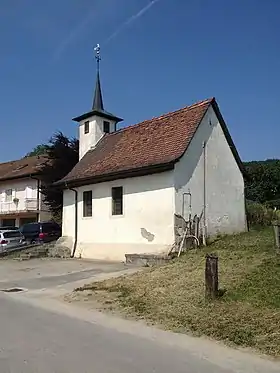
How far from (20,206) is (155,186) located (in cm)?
2621

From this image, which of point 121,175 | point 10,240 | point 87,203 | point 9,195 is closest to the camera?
A: point 121,175

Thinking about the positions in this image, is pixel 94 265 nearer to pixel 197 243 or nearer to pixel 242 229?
pixel 197 243

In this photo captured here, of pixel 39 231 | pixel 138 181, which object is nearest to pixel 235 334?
pixel 138 181

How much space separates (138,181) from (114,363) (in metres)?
15.2

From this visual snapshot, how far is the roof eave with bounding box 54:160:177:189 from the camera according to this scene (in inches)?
767

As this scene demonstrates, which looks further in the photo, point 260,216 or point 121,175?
point 260,216

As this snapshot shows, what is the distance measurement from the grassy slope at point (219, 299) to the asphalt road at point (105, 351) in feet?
2.06

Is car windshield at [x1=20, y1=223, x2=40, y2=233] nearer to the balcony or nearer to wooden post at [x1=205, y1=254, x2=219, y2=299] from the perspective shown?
the balcony

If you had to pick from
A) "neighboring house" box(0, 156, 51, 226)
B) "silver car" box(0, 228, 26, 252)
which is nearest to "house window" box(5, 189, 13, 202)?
"neighboring house" box(0, 156, 51, 226)

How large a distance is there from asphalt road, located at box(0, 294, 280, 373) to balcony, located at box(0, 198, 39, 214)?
1314 inches

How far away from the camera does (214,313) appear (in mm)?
8602

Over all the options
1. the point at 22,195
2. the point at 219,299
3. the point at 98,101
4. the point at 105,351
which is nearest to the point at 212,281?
the point at 219,299

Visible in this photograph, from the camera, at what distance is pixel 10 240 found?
2741 centimetres

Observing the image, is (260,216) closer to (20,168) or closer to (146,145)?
(146,145)
